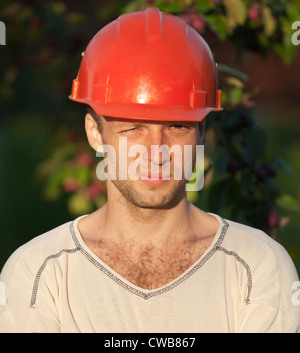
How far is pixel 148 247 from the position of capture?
276cm

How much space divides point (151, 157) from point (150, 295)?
473mm

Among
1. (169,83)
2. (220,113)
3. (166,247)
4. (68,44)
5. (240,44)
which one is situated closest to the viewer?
(169,83)

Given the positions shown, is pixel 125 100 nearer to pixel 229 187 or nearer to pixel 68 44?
pixel 229 187

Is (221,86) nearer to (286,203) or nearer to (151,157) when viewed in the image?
(286,203)

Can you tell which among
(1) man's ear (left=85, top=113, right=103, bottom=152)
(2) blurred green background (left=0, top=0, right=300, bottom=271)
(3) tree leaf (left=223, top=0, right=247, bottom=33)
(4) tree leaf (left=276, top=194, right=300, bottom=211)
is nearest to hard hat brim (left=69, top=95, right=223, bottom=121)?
(1) man's ear (left=85, top=113, right=103, bottom=152)

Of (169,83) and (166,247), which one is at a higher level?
(169,83)

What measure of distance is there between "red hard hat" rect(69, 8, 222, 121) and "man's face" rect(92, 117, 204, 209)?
55mm

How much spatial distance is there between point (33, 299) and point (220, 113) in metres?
1.80

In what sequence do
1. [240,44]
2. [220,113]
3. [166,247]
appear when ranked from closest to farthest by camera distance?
1. [166,247]
2. [220,113]
3. [240,44]

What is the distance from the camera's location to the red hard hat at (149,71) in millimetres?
2555

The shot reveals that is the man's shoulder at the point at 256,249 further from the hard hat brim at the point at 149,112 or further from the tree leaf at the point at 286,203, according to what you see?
the tree leaf at the point at 286,203

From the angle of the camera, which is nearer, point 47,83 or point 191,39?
point 191,39

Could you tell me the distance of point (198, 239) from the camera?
2.79 metres

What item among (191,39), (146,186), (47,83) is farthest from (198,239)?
(47,83)
